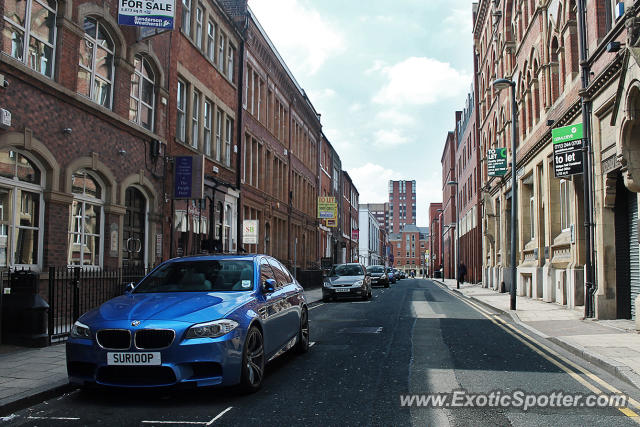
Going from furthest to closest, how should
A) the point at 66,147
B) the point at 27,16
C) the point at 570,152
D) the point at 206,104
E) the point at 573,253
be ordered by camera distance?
the point at 206,104
the point at 573,253
the point at 570,152
the point at 66,147
the point at 27,16

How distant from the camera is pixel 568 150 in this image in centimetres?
1543

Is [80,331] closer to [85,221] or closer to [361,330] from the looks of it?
[361,330]

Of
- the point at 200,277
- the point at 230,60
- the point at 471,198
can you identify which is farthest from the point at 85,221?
the point at 471,198

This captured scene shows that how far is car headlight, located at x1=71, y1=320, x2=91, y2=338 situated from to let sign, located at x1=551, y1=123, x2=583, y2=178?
44.2 feet

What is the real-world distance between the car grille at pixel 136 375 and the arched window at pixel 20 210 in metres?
6.01

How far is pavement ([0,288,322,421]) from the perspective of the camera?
577 centimetres

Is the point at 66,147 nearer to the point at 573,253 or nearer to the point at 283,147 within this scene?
the point at 573,253

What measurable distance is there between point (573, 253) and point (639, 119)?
21.1ft

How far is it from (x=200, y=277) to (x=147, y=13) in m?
8.46

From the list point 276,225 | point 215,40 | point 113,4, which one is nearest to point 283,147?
point 276,225

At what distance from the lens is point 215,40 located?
22.6 metres

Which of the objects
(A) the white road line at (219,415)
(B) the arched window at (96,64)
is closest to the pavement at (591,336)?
(A) the white road line at (219,415)

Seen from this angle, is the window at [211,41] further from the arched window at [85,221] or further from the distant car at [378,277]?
the distant car at [378,277]

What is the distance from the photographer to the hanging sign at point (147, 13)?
1295 cm
